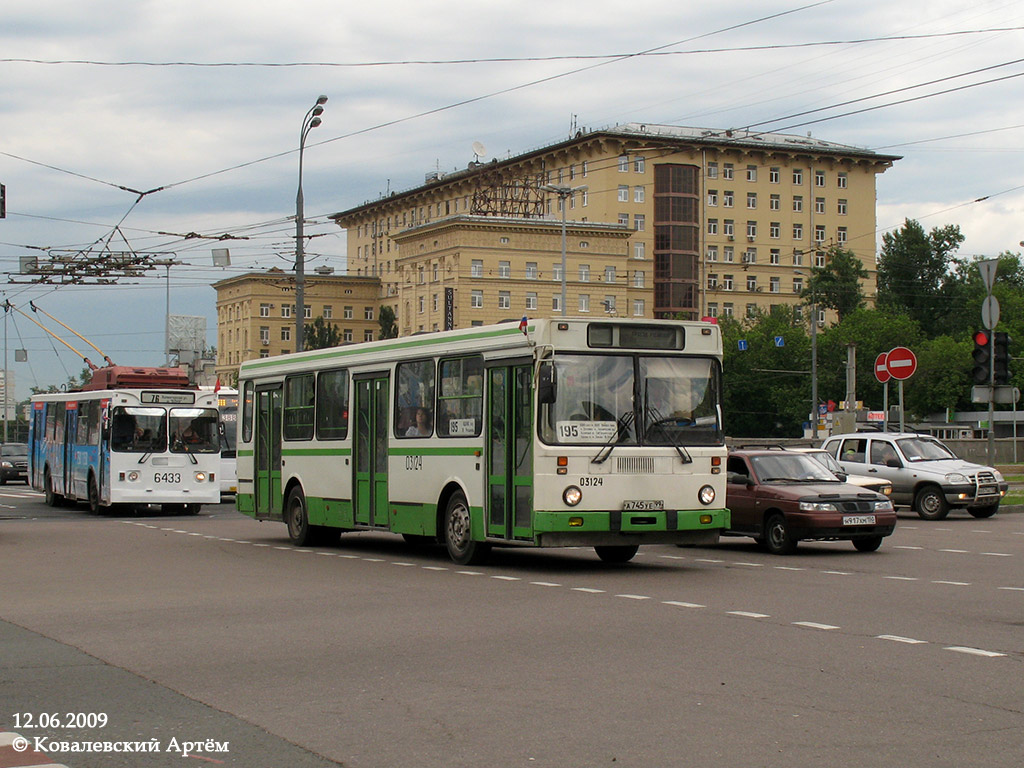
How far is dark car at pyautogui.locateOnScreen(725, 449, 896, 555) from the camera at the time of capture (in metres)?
19.2

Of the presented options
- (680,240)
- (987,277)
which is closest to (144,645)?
(987,277)

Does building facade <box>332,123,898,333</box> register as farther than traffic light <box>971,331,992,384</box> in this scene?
Yes

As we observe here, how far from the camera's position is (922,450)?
29.4 meters

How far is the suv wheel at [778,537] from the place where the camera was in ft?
63.6

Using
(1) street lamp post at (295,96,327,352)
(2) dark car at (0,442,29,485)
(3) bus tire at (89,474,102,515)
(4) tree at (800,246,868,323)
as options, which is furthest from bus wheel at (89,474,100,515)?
(4) tree at (800,246,868,323)

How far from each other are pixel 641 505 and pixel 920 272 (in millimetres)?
110355

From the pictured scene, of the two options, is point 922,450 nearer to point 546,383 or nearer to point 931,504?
point 931,504

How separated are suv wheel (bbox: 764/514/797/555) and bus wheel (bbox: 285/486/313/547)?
6.82 metres

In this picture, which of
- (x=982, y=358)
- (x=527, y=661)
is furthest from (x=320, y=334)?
(x=527, y=661)

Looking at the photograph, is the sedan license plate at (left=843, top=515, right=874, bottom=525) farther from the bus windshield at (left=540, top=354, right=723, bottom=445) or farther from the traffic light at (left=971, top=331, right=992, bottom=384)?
the traffic light at (left=971, top=331, right=992, bottom=384)

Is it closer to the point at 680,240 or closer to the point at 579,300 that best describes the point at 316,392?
the point at 579,300

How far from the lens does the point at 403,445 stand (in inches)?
732

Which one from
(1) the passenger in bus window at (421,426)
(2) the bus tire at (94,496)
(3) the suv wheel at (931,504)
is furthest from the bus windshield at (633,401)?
(2) the bus tire at (94,496)

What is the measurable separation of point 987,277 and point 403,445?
17.7 metres
